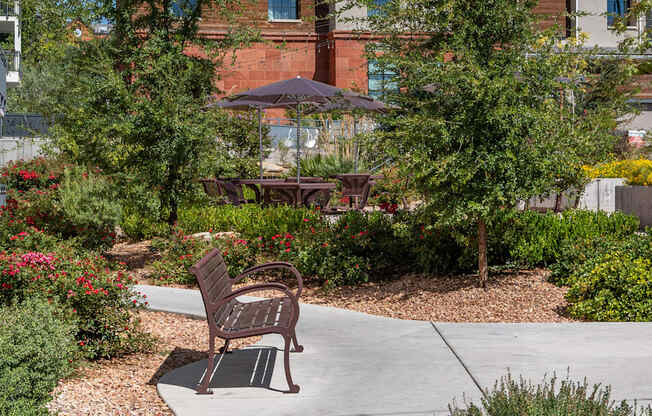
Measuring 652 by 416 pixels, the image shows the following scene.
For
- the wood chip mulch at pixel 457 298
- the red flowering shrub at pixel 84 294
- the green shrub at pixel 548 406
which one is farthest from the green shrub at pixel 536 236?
the green shrub at pixel 548 406

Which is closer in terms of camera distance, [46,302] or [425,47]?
[46,302]

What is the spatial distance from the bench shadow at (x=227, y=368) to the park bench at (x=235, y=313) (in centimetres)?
10

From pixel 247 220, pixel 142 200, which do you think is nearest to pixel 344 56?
pixel 142 200

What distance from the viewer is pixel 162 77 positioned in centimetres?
1168

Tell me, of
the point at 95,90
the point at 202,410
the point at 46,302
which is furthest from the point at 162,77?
the point at 202,410

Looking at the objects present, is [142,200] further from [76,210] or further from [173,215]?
[76,210]

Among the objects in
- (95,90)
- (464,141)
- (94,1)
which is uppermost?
(94,1)

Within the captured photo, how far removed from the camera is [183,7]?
12.4m

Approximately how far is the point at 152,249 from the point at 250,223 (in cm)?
248

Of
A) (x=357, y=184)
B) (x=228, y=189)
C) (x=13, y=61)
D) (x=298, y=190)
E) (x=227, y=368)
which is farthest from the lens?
(x=13, y=61)

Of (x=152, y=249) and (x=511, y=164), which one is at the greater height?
(x=511, y=164)

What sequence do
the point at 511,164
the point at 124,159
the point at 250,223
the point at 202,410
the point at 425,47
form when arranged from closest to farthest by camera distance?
the point at 202,410 → the point at 511,164 → the point at 425,47 → the point at 250,223 → the point at 124,159

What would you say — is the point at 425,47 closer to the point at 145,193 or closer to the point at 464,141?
the point at 464,141

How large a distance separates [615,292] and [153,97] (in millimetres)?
7717
